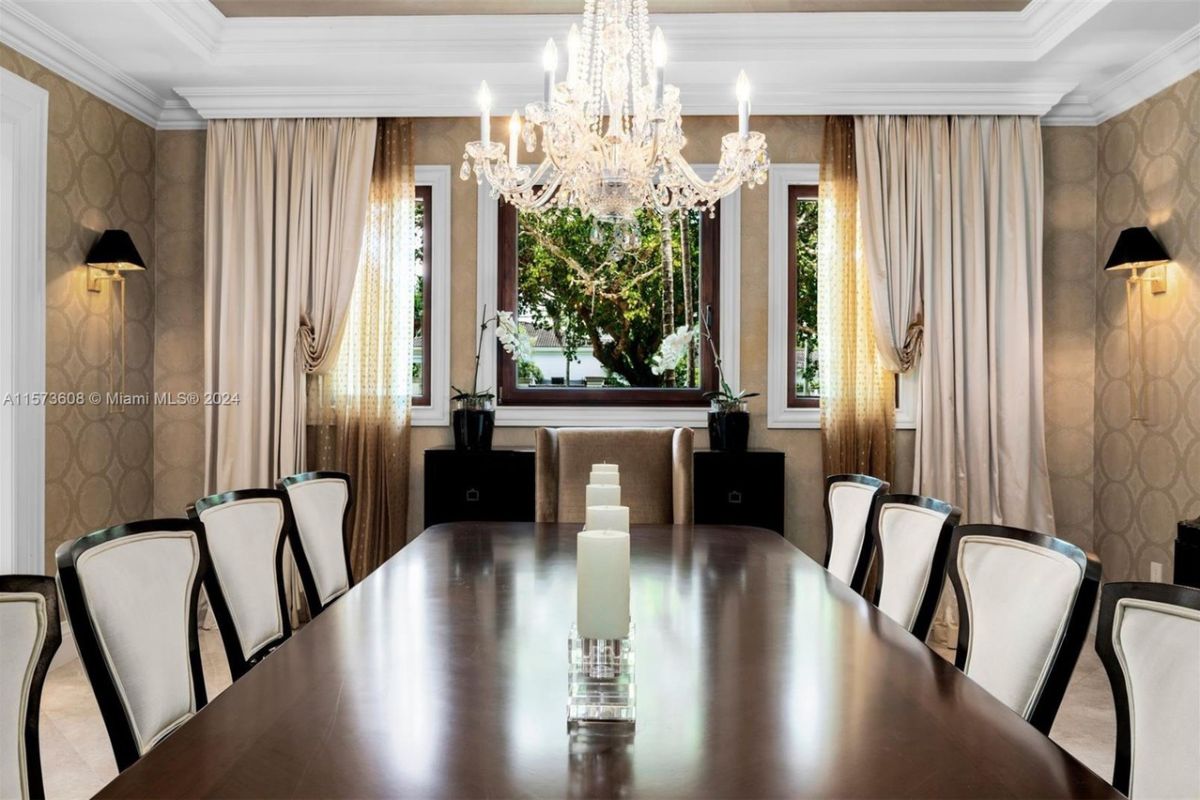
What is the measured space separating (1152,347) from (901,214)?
128 cm

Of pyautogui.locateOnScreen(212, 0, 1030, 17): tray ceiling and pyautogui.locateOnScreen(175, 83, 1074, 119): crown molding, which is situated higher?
pyautogui.locateOnScreen(212, 0, 1030, 17): tray ceiling

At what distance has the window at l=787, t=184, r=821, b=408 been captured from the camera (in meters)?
4.44

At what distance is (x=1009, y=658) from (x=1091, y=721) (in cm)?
187

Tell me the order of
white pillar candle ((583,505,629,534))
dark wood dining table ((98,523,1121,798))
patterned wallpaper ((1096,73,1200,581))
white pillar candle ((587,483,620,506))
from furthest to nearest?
patterned wallpaper ((1096,73,1200,581)) → white pillar candle ((587,483,620,506)) → white pillar candle ((583,505,629,534)) → dark wood dining table ((98,523,1121,798))

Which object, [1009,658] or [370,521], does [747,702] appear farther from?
[370,521]

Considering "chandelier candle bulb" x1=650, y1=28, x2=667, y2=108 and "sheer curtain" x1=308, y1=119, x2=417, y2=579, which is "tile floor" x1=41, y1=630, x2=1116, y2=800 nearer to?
"sheer curtain" x1=308, y1=119, x2=417, y2=579

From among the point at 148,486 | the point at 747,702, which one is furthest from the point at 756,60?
the point at 148,486

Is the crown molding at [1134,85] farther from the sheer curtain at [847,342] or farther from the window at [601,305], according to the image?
the window at [601,305]

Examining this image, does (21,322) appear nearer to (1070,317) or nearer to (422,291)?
(422,291)

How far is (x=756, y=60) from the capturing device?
3809mm

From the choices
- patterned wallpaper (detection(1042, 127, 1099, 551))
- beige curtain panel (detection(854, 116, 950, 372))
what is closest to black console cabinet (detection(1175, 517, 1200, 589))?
patterned wallpaper (detection(1042, 127, 1099, 551))

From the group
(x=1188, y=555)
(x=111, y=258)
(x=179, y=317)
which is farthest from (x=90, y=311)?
(x=1188, y=555)

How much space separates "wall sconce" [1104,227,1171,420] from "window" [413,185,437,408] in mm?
3267

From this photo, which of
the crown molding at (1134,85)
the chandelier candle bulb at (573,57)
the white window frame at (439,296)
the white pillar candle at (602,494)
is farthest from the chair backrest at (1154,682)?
the white window frame at (439,296)
